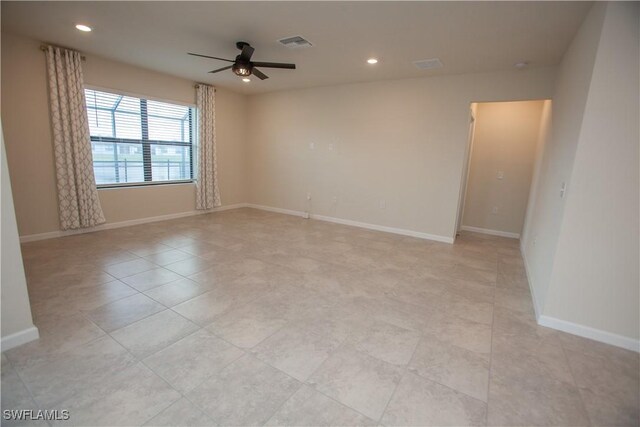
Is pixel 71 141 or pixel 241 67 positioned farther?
pixel 71 141

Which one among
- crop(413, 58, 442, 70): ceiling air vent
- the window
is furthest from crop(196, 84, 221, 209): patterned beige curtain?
crop(413, 58, 442, 70): ceiling air vent

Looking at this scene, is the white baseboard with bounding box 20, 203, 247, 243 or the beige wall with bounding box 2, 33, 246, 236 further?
the white baseboard with bounding box 20, 203, 247, 243

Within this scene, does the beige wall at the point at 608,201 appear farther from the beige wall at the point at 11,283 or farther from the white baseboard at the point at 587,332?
the beige wall at the point at 11,283

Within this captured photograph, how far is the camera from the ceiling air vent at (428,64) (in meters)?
3.77

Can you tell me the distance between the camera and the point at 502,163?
516 cm

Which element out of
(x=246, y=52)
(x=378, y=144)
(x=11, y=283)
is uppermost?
(x=246, y=52)

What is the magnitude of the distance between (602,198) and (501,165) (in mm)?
3376

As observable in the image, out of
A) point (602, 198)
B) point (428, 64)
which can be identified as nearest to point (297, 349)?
point (602, 198)

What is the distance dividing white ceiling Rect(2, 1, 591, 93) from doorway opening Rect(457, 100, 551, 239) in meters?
1.33

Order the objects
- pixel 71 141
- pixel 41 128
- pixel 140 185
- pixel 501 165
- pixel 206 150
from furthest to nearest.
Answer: pixel 206 150 → pixel 501 165 → pixel 140 185 → pixel 71 141 → pixel 41 128

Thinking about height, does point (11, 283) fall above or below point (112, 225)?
above

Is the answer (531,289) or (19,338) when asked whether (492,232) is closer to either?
(531,289)

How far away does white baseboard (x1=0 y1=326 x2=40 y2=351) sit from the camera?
1.88 meters

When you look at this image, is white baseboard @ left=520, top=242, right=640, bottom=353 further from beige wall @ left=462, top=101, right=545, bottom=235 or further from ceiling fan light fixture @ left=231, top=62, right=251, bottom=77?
ceiling fan light fixture @ left=231, top=62, right=251, bottom=77
